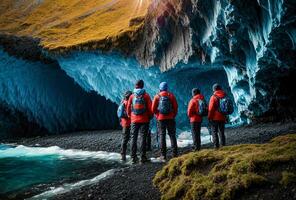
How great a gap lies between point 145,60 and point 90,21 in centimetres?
1462

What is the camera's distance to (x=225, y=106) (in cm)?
1341

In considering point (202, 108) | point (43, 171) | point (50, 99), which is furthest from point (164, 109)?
point (50, 99)

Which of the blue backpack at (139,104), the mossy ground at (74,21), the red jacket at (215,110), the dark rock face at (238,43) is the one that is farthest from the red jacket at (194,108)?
the mossy ground at (74,21)

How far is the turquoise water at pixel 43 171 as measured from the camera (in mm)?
12717

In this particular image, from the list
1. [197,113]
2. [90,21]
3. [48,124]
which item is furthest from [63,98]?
[197,113]

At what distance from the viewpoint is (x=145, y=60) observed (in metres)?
24.4

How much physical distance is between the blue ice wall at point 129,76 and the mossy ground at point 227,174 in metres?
14.4

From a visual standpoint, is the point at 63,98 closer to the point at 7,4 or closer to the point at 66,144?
the point at 66,144

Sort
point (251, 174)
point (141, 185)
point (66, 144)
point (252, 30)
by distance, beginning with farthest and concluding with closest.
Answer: point (66, 144) → point (252, 30) → point (141, 185) → point (251, 174)

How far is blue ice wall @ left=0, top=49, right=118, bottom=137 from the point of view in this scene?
3444cm

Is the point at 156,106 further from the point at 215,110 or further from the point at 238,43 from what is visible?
the point at 238,43

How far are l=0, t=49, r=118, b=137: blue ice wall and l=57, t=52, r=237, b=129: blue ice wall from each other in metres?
4.13

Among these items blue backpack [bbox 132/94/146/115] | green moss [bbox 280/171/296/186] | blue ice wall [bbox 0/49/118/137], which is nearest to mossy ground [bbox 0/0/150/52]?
blue ice wall [bbox 0/49/118/137]

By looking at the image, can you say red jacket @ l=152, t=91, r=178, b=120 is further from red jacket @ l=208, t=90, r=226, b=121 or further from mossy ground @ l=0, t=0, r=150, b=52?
mossy ground @ l=0, t=0, r=150, b=52
